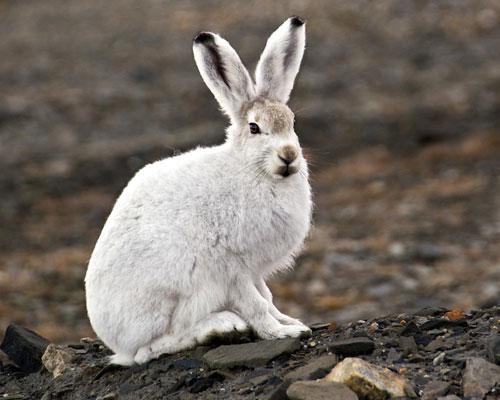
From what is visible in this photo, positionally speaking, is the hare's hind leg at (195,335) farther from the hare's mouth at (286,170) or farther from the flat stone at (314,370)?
the hare's mouth at (286,170)

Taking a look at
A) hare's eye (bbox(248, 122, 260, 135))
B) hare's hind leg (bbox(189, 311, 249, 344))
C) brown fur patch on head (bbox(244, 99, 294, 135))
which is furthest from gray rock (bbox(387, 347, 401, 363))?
hare's eye (bbox(248, 122, 260, 135))

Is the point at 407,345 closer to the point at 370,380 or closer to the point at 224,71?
the point at 370,380

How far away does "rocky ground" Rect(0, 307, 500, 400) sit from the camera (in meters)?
5.20

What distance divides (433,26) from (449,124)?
19.5 feet

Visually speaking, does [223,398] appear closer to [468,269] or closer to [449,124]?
[468,269]

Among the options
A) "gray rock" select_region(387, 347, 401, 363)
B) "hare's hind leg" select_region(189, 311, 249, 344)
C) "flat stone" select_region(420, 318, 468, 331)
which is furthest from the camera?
"flat stone" select_region(420, 318, 468, 331)

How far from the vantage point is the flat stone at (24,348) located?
7.22 m

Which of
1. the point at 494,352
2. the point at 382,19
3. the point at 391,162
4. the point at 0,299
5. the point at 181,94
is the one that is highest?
the point at 382,19

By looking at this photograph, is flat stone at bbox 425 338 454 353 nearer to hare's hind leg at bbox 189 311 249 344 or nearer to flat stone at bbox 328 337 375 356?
flat stone at bbox 328 337 375 356

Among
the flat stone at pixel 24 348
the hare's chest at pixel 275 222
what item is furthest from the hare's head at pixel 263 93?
the flat stone at pixel 24 348

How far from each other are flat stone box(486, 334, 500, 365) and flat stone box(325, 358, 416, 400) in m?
0.57

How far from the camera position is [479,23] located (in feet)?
76.5

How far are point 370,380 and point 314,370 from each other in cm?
43

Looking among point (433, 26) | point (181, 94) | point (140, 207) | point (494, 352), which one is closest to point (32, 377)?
point (140, 207)
